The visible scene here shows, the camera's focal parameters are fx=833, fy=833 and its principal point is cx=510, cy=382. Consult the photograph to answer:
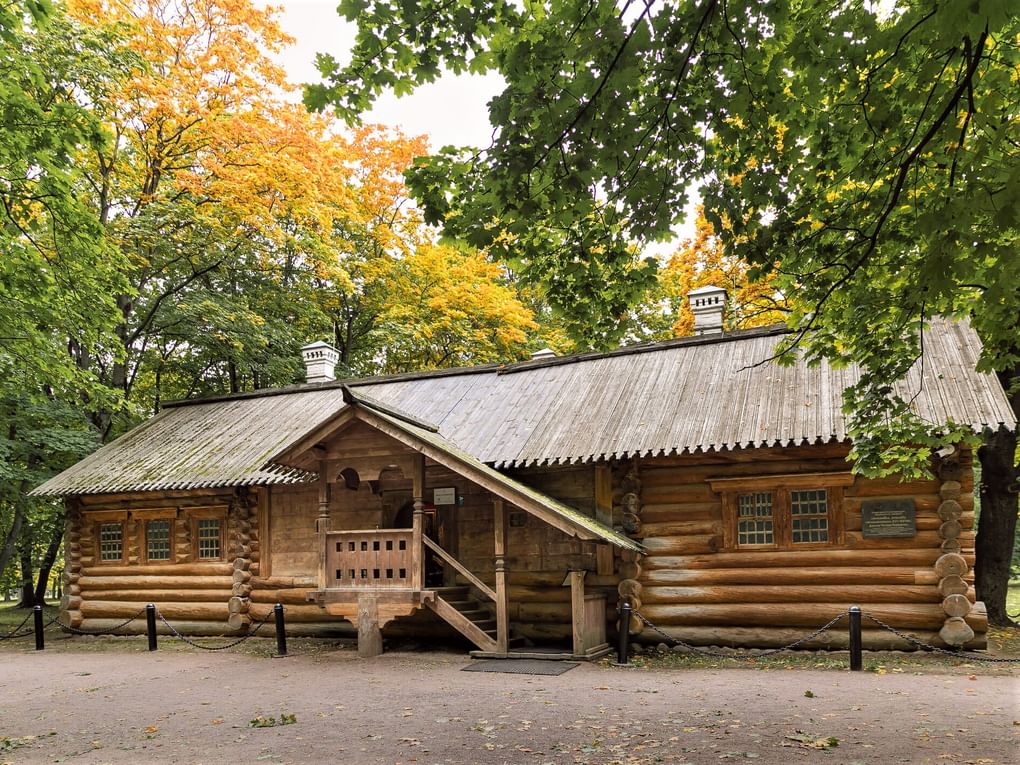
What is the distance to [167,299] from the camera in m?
23.6

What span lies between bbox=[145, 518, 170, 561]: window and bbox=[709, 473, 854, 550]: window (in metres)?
11.6

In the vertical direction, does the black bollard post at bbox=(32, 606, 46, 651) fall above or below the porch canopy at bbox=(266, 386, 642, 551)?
below

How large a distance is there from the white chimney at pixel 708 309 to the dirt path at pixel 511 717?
8.48m

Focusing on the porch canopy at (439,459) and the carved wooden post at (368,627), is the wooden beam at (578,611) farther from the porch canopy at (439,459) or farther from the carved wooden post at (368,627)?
the carved wooden post at (368,627)

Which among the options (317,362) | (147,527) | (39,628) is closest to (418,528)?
(147,527)

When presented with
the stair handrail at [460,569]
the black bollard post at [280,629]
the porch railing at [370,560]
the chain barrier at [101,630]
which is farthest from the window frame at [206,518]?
the stair handrail at [460,569]

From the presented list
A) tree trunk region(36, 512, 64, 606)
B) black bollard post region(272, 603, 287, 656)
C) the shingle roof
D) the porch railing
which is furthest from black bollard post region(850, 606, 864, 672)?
tree trunk region(36, 512, 64, 606)

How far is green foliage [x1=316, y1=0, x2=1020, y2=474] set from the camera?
5.67m

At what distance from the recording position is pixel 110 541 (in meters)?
18.4

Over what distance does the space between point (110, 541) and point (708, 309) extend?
14.1m

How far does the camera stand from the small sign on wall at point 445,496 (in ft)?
48.5

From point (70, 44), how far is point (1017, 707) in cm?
1871

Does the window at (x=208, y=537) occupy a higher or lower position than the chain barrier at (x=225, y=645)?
higher

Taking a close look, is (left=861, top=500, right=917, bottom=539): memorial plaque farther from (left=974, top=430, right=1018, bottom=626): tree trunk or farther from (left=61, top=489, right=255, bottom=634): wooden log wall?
(left=61, top=489, right=255, bottom=634): wooden log wall
